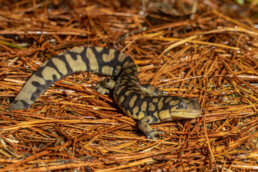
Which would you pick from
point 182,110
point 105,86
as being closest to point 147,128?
point 182,110

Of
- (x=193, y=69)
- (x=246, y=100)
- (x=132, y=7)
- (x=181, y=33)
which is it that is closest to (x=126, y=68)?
(x=193, y=69)

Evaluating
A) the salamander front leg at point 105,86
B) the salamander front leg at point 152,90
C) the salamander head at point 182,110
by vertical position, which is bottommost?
the salamander head at point 182,110

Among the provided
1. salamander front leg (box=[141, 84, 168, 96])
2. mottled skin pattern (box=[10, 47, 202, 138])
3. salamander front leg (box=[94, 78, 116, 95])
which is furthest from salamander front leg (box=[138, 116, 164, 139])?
salamander front leg (box=[94, 78, 116, 95])

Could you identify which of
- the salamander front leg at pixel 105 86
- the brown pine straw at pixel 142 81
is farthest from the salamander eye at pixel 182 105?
the salamander front leg at pixel 105 86

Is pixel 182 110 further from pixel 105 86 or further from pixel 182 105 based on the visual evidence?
pixel 105 86

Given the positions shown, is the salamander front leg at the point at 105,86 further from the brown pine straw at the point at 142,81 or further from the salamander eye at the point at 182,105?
the salamander eye at the point at 182,105

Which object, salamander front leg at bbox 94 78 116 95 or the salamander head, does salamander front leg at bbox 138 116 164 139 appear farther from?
salamander front leg at bbox 94 78 116 95
